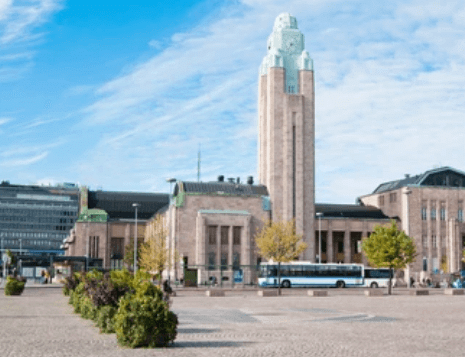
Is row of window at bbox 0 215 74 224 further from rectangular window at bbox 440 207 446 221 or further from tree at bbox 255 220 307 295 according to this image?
rectangular window at bbox 440 207 446 221

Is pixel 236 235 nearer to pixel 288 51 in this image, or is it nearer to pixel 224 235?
pixel 224 235

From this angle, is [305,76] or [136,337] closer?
[136,337]

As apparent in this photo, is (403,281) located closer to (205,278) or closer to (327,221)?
(327,221)

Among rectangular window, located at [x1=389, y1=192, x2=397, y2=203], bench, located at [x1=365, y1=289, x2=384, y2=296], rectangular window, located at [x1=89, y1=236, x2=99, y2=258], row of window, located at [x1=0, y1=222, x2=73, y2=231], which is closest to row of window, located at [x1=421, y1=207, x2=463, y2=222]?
rectangular window, located at [x1=389, y1=192, x2=397, y2=203]

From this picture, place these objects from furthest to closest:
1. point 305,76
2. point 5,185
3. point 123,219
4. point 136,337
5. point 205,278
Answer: point 5,185 < point 123,219 < point 305,76 < point 205,278 < point 136,337

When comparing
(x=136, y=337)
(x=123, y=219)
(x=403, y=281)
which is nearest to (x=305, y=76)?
(x=403, y=281)

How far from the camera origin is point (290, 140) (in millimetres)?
96938

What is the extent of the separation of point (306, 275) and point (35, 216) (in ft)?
456

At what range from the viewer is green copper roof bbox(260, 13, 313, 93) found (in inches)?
3925

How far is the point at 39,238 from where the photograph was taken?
194 meters

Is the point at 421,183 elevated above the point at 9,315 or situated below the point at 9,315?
above

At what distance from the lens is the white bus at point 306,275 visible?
69562 mm

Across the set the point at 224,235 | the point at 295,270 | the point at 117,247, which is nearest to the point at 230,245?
the point at 224,235

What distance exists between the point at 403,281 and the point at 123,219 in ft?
185
